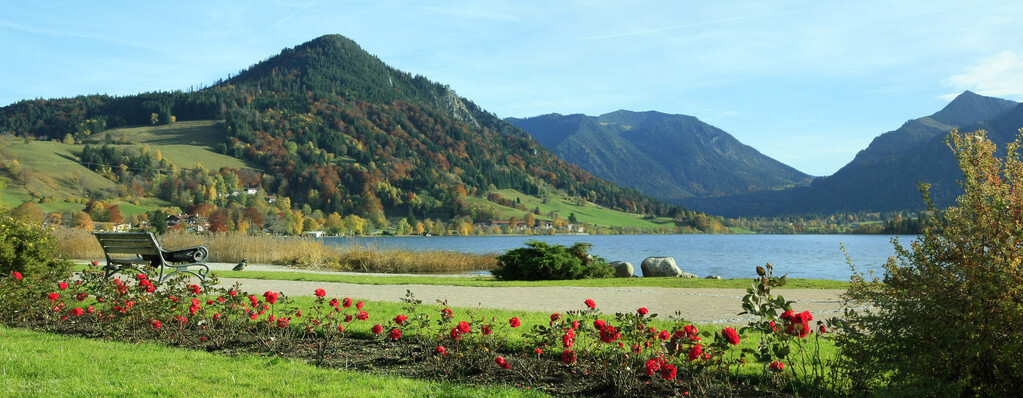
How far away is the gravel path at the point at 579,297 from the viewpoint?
902cm

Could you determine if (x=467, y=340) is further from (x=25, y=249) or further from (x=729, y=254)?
(x=729, y=254)

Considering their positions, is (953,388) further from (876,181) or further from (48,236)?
(876,181)

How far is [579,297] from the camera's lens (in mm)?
10945

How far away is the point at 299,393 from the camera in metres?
4.07

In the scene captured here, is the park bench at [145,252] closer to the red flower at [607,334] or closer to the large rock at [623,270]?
the red flower at [607,334]

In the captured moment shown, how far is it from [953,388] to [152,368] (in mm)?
5433

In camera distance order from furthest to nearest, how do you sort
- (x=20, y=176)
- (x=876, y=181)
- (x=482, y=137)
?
Answer: (x=482, y=137), (x=876, y=181), (x=20, y=176)

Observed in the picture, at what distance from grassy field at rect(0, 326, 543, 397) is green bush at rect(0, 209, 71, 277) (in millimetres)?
3570

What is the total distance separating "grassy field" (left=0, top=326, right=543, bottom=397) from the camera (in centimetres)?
413

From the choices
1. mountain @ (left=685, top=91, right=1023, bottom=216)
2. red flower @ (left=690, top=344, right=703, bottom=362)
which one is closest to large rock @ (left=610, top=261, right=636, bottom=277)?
red flower @ (left=690, top=344, right=703, bottom=362)

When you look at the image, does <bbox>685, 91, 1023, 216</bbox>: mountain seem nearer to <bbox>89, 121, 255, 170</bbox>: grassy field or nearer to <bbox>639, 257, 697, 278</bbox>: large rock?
<bbox>639, 257, 697, 278</bbox>: large rock

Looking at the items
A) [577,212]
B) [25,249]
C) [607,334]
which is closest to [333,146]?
[577,212]

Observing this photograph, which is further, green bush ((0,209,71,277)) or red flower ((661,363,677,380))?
green bush ((0,209,71,277))

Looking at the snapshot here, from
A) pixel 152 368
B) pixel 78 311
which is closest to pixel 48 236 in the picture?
pixel 78 311
